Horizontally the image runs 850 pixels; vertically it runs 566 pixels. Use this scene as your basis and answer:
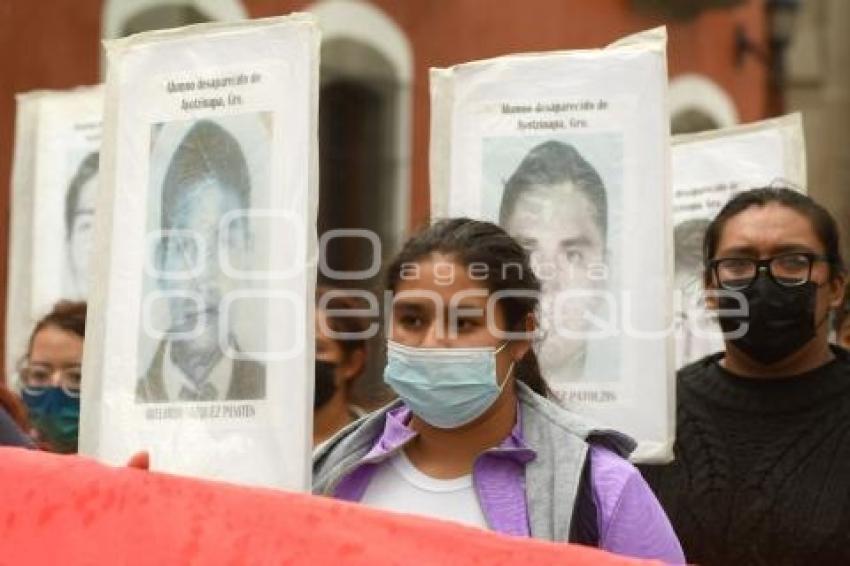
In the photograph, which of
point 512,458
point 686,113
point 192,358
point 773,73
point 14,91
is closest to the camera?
point 512,458

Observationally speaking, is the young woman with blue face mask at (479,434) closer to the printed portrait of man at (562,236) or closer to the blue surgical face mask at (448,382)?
the blue surgical face mask at (448,382)

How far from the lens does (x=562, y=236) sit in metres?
3.33

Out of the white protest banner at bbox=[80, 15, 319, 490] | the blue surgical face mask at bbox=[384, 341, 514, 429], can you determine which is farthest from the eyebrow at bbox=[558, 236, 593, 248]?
the white protest banner at bbox=[80, 15, 319, 490]

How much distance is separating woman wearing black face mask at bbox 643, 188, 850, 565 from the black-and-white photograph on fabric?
29 centimetres

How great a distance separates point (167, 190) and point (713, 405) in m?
1.25

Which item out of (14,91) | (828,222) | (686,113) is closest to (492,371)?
(828,222)

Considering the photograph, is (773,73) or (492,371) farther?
(773,73)

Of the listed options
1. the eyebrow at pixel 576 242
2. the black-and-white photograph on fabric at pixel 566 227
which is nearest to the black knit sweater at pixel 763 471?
the black-and-white photograph on fabric at pixel 566 227

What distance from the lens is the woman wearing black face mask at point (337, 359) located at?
4293 mm

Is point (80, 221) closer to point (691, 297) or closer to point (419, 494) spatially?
point (691, 297)

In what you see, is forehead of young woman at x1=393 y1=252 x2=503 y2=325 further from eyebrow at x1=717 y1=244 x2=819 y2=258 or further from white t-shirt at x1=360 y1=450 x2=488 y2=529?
eyebrow at x1=717 y1=244 x2=819 y2=258

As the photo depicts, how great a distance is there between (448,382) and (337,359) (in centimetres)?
165

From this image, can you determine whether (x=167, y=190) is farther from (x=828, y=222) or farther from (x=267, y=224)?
(x=828, y=222)

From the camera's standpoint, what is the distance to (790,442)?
3.25m
